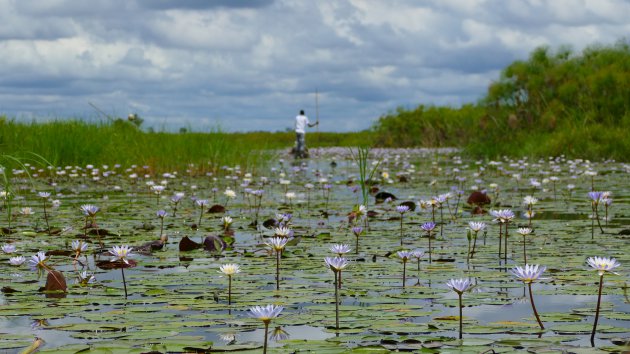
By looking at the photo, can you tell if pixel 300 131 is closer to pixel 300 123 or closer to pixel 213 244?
pixel 300 123

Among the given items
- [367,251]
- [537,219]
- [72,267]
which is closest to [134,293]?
[72,267]

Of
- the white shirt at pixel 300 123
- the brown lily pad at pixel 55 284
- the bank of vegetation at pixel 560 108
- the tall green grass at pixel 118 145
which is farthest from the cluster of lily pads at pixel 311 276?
the white shirt at pixel 300 123

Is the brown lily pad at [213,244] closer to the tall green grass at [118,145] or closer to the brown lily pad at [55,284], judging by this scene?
the brown lily pad at [55,284]

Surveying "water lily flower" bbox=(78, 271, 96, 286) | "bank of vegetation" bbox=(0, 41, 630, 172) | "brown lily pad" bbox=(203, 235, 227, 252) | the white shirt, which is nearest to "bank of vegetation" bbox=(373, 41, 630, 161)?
"bank of vegetation" bbox=(0, 41, 630, 172)

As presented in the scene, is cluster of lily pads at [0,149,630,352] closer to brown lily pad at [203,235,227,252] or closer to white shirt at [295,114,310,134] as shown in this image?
brown lily pad at [203,235,227,252]

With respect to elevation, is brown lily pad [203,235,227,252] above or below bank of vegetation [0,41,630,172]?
below

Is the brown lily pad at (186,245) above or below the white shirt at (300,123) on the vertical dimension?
below

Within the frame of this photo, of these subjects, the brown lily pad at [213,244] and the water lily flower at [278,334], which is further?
the brown lily pad at [213,244]

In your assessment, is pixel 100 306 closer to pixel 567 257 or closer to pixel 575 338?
pixel 575 338

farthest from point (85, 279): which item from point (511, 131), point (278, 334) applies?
point (511, 131)

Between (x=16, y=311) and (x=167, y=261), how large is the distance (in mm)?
1515

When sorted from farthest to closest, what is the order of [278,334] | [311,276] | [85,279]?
1. [311,276]
2. [85,279]
3. [278,334]

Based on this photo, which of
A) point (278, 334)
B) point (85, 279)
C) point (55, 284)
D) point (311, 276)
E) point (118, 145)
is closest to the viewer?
point (278, 334)

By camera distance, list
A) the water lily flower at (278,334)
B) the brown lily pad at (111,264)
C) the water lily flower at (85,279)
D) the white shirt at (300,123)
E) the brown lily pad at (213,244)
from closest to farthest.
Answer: the water lily flower at (278,334), the water lily flower at (85,279), the brown lily pad at (111,264), the brown lily pad at (213,244), the white shirt at (300,123)
